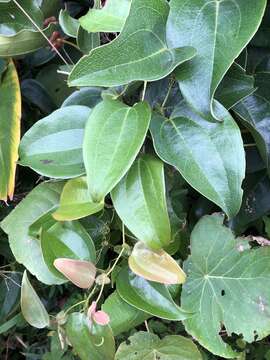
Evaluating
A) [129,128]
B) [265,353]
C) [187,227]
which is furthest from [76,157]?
[265,353]

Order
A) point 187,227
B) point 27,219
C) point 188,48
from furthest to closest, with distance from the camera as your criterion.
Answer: point 187,227, point 27,219, point 188,48

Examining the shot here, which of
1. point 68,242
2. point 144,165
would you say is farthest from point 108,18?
point 68,242

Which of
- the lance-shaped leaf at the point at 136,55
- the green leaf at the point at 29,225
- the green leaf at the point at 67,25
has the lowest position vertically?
the green leaf at the point at 29,225

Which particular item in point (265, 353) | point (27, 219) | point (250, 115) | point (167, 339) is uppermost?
point (250, 115)

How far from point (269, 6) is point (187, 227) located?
393 mm

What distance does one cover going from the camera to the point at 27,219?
0.82 m

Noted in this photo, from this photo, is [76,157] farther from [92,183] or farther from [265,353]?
[265,353]

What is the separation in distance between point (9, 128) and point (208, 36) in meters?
0.35

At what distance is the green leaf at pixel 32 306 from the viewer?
2.57 feet

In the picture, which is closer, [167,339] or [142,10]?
[142,10]

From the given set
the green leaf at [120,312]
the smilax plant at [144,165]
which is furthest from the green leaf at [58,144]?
the green leaf at [120,312]

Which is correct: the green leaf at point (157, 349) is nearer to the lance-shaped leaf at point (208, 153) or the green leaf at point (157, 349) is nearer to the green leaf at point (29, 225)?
the green leaf at point (29, 225)

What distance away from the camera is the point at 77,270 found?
0.72 m

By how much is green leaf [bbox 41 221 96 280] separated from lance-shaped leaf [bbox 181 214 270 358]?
0.16 meters
